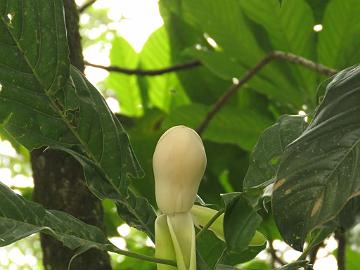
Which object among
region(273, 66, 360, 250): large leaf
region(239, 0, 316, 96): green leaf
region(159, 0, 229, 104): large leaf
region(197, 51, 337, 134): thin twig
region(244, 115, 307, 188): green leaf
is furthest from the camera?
region(159, 0, 229, 104): large leaf

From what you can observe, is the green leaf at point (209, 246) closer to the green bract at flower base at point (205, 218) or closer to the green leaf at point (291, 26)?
the green bract at flower base at point (205, 218)

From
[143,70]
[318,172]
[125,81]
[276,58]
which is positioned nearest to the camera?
[318,172]

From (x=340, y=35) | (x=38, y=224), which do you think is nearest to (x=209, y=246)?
(x=38, y=224)

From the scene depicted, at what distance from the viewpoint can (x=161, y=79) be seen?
1433 mm

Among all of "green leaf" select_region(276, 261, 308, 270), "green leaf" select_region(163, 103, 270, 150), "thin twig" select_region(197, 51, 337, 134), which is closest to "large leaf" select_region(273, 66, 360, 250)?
"green leaf" select_region(276, 261, 308, 270)

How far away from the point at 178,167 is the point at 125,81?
0.91 metres

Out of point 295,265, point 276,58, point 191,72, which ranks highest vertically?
point 191,72

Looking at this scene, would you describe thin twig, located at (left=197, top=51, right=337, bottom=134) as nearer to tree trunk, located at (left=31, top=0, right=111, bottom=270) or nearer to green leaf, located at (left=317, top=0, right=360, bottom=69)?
green leaf, located at (left=317, top=0, right=360, bottom=69)

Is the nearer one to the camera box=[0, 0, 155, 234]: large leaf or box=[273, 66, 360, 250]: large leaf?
box=[273, 66, 360, 250]: large leaf

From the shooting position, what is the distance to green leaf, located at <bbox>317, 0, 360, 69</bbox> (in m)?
1.08

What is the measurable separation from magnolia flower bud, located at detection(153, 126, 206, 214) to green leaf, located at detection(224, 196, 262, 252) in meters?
0.04

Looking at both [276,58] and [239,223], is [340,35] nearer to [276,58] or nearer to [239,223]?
[276,58]

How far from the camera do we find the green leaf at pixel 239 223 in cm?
57

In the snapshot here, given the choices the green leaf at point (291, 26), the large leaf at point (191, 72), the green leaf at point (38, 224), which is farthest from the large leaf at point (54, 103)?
the large leaf at point (191, 72)
